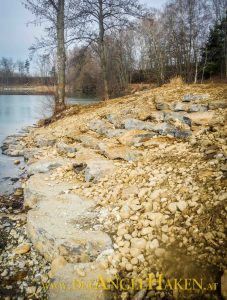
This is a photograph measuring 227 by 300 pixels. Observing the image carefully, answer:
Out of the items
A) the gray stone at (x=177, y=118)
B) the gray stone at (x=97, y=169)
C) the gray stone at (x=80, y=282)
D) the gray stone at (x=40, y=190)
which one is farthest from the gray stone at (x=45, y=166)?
the gray stone at (x=80, y=282)

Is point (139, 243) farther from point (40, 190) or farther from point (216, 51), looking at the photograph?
point (216, 51)

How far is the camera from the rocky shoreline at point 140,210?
234cm

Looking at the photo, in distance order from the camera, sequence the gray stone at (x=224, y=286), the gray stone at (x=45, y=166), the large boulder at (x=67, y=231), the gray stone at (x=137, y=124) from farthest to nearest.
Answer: the gray stone at (x=137, y=124), the gray stone at (x=45, y=166), the large boulder at (x=67, y=231), the gray stone at (x=224, y=286)

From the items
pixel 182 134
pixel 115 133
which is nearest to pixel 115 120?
pixel 115 133

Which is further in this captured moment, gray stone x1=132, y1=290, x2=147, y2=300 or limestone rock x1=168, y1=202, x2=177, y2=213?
limestone rock x1=168, y1=202, x2=177, y2=213

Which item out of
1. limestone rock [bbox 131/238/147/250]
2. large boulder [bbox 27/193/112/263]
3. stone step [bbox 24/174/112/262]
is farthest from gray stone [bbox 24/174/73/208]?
limestone rock [bbox 131/238/147/250]

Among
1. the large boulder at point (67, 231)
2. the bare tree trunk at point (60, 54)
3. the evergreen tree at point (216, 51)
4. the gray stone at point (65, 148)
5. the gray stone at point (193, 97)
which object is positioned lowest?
the large boulder at point (67, 231)

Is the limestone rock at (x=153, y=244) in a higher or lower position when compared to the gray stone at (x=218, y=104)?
lower

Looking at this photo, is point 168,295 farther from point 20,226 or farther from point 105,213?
point 20,226

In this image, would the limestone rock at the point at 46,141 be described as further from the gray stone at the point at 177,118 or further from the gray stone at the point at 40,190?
the gray stone at the point at 177,118

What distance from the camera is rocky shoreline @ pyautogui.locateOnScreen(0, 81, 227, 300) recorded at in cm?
234

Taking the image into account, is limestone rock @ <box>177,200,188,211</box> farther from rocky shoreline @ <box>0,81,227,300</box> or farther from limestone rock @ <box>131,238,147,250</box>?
limestone rock @ <box>131,238,147,250</box>

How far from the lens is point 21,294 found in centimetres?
256

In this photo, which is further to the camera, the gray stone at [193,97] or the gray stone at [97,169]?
the gray stone at [193,97]
